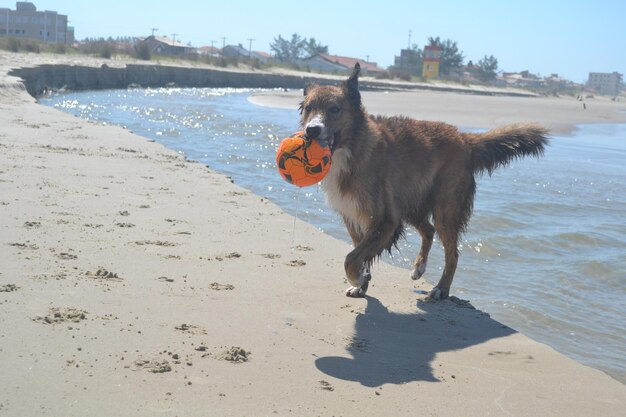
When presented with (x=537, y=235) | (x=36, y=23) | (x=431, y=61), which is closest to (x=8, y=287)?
(x=537, y=235)

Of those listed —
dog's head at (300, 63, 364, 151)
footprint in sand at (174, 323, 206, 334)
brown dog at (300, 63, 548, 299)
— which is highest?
dog's head at (300, 63, 364, 151)

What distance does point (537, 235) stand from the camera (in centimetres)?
1045

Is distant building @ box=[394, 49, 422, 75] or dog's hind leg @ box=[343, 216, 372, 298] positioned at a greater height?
distant building @ box=[394, 49, 422, 75]

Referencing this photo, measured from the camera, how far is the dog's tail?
7781mm

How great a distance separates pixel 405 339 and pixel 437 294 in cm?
142

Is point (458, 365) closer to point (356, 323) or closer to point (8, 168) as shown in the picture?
point (356, 323)

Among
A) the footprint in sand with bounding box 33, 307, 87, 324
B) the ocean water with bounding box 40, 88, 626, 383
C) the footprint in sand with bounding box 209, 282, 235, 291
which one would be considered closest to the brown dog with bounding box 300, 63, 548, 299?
the ocean water with bounding box 40, 88, 626, 383

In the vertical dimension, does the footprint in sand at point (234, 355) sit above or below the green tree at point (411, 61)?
below

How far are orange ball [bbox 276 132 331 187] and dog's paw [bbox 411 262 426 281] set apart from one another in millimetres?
1807

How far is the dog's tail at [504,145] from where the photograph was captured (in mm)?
7781

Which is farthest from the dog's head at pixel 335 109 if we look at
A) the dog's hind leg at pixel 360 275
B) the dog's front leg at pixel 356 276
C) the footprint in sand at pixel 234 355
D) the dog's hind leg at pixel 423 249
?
the footprint in sand at pixel 234 355

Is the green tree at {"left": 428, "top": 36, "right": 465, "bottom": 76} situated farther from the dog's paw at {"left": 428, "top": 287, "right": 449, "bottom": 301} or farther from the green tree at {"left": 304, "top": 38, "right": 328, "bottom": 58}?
the dog's paw at {"left": 428, "top": 287, "right": 449, "bottom": 301}

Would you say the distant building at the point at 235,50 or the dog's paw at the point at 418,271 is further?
the distant building at the point at 235,50

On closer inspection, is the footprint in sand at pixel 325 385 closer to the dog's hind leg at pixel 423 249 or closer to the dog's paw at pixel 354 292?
the dog's paw at pixel 354 292
